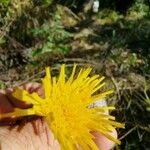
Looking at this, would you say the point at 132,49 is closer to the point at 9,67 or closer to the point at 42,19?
the point at 42,19

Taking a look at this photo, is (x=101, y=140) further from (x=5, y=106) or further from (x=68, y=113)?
(x=5, y=106)

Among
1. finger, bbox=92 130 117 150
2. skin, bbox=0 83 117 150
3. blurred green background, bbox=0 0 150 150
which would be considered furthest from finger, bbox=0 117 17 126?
blurred green background, bbox=0 0 150 150

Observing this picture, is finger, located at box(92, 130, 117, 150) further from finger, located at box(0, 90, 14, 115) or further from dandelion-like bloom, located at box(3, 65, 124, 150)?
finger, located at box(0, 90, 14, 115)

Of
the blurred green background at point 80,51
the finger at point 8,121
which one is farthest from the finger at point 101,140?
the blurred green background at point 80,51

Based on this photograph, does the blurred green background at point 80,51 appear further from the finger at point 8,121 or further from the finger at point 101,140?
the finger at point 8,121

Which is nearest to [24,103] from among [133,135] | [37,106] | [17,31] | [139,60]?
[37,106]
